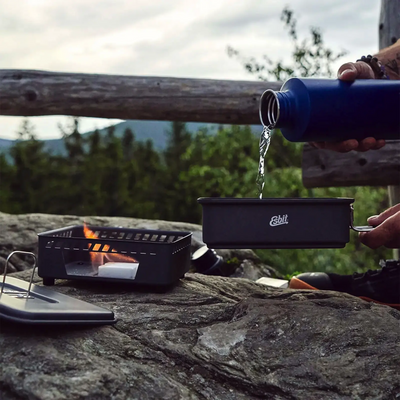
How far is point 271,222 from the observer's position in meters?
1.95

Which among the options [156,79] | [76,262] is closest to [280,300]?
[76,262]

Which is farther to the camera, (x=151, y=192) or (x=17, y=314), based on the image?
(x=151, y=192)

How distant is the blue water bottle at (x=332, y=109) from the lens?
7.36ft

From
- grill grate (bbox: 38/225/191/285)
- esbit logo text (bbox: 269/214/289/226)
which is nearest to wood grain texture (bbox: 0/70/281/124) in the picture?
grill grate (bbox: 38/225/191/285)

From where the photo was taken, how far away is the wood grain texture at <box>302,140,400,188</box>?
434 centimetres

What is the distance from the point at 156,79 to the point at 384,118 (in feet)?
7.78

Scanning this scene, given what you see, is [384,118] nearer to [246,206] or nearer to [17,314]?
[246,206]

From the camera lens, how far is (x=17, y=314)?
5.17 ft

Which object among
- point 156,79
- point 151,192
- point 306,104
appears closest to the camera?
point 306,104

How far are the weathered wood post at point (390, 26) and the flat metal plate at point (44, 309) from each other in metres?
3.32

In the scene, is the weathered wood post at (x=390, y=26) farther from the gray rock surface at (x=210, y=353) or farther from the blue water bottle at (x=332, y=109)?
the gray rock surface at (x=210, y=353)

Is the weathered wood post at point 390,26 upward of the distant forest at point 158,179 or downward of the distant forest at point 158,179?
upward

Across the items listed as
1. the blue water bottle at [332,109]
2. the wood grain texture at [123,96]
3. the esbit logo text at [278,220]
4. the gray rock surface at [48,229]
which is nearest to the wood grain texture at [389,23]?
the wood grain texture at [123,96]

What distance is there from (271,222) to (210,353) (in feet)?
1.58
